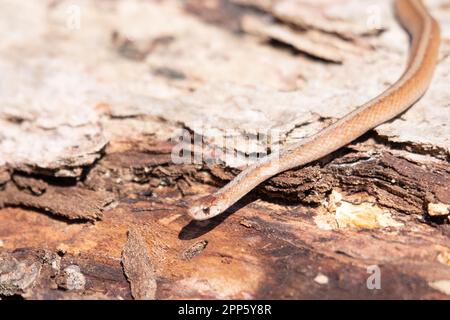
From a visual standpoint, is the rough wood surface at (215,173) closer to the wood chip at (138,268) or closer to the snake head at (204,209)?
the wood chip at (138,268)

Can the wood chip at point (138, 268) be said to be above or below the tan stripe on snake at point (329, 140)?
below

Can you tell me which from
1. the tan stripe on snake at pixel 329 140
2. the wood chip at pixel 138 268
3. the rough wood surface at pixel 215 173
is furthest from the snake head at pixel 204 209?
the wood chip at pixel 138 268

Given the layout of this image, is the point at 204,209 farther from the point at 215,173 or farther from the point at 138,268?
the point at 138,268

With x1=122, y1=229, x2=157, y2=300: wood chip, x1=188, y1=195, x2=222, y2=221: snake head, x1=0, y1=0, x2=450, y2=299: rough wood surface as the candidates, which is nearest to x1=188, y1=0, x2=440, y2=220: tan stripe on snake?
x1=188, y1=195, x2=222, y2=221: snake head

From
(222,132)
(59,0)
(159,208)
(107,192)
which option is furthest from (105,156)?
(59,0)

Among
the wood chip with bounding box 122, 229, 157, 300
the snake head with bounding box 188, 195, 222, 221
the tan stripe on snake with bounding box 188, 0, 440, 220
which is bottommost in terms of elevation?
the wood chip with bounding box 122, 229, 157, 300

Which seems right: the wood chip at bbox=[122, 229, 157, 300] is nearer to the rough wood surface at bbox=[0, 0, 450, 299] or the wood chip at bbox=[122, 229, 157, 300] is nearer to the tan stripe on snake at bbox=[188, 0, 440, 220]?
the rough wood surface at bbox=[0, 0, 450, 299]
